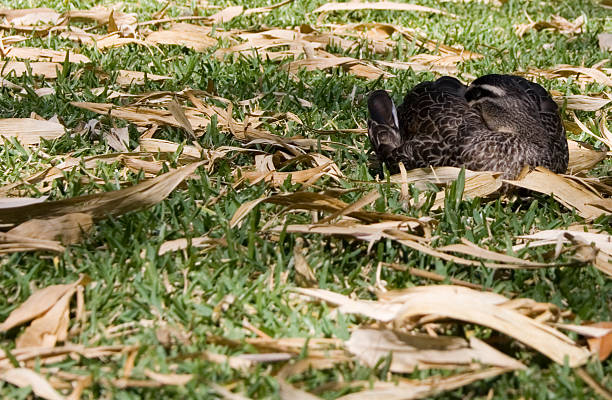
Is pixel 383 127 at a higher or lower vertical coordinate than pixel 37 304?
lower

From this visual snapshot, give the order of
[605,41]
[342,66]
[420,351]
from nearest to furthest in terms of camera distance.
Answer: [420,351] < [342,66] < [605,41]

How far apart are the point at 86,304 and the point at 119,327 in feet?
0.62

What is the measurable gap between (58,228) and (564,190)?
246cm

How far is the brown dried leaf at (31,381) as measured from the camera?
270 centimetres

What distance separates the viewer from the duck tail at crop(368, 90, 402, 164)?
5027mm

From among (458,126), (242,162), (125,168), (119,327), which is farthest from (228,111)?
(119,327)

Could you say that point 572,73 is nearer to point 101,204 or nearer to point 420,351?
point 101,204

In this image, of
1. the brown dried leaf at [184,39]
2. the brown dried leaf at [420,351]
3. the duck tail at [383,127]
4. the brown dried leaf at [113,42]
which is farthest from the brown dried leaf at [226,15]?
the brown dried leaf at [420,351]

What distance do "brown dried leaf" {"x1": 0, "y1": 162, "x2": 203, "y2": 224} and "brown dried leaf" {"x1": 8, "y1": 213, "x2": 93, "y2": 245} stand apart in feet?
0.20

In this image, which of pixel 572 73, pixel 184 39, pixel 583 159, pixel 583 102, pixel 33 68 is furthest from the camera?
pixel 184 39

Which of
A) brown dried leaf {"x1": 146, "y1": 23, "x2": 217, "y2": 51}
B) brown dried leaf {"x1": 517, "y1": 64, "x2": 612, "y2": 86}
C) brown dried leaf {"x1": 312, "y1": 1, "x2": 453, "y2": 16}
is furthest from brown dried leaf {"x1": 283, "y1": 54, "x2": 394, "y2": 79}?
brown dried leaf {"x1": 312, "y1": 1, "x2": 453, "y2": 16}

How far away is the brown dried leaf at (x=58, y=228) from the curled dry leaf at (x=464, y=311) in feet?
3.24

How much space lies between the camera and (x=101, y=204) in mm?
3768

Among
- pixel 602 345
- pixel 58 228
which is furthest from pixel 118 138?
pixel 602 345
